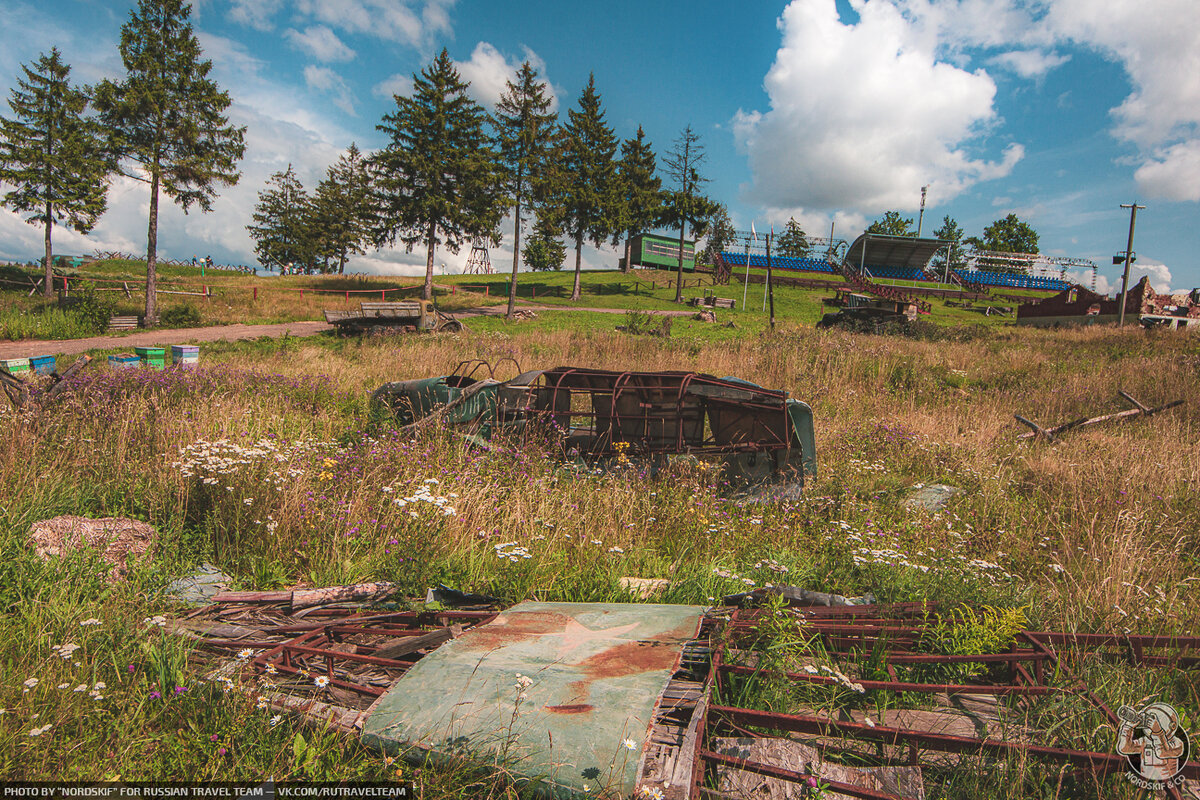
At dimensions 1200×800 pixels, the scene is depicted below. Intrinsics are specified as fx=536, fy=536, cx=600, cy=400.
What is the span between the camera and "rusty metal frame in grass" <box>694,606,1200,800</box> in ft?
5.99

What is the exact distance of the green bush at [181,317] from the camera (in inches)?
838

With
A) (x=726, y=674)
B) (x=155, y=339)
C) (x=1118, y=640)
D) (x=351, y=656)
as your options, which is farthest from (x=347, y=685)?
(x=155, y=339)

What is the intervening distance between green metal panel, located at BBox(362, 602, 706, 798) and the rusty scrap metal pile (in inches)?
0.5

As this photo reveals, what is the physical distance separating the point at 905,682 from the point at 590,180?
128 ft

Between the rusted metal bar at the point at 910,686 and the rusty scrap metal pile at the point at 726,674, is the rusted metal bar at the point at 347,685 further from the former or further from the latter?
the rusted metal bar at the point at 910,686

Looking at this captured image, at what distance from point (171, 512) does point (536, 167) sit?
1205 inches

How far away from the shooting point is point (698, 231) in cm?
4194

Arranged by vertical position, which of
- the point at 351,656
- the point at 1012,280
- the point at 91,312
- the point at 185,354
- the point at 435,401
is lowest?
the point at 351,656

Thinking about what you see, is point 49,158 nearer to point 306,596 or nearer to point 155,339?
point 155,339

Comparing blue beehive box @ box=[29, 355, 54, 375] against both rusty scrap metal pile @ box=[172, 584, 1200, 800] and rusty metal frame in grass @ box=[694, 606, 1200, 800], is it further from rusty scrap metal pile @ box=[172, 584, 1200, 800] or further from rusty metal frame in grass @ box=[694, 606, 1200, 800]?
rusty metal frame in grass @ box=[694, 606, 1200, 800]

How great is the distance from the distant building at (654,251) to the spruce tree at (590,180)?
13439 millimetres

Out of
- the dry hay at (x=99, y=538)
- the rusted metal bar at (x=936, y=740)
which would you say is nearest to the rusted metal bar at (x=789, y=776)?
the rusted metal bar at (x=936, y=740)

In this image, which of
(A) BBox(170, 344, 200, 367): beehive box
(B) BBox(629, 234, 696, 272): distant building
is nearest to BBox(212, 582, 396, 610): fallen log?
(A) BBox(170, 344, 200, 367): beehive box

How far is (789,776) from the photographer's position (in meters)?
1.79
